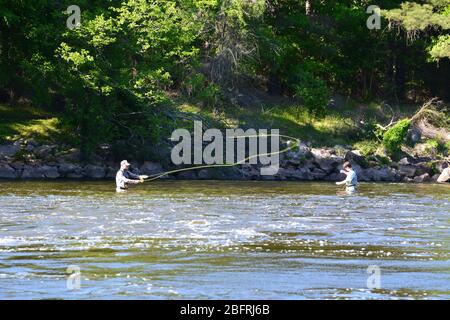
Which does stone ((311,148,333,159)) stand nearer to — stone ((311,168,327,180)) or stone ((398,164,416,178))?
stone ((311,168,327,180))

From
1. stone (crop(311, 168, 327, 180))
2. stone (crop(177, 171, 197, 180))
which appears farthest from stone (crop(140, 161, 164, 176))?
stone (crop(311, 168, 327, 180))

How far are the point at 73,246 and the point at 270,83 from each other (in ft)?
113

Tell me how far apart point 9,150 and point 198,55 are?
31.7ft

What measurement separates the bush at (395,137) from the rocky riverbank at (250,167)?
0.79 m

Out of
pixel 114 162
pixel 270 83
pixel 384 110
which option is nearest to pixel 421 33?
pixel 384 110

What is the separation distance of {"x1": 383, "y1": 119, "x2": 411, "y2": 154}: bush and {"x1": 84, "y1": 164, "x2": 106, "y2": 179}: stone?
13699mm

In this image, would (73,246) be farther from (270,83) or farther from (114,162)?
(270,83)

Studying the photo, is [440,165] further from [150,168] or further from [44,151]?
[44,151]

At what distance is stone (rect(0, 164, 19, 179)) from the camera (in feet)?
122

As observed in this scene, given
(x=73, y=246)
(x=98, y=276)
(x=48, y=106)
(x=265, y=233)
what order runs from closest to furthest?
(x=98, y=276) → (x=73, y=246) → (x=265, y=233) → (x=48, y=106)

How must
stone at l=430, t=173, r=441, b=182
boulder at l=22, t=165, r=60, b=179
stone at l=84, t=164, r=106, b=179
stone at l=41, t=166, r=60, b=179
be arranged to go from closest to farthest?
boulder at l=22, t=165, r=60, b=179, stone at l=41, t=166, r=60, b=179, stone at l=84, t=164, r=106, b=179, stone at l=430, t=173, r=441, b=182

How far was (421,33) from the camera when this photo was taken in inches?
2090

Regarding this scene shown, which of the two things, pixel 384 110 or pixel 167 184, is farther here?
pixel 384 110

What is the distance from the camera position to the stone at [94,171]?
38250mm
